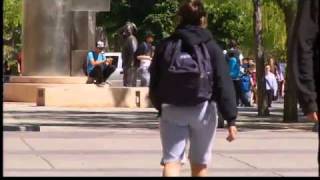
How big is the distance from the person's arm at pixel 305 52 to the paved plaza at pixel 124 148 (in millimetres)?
4417

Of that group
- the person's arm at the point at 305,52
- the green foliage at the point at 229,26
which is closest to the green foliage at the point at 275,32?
the green foliage at the point at 229,26

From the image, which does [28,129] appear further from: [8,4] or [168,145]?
[8,4]

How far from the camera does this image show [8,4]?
186ft

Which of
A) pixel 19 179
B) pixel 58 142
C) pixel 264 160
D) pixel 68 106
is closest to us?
pixel 19 179

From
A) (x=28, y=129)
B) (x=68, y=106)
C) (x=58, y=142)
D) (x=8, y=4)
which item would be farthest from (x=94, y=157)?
(x=8, y=4)

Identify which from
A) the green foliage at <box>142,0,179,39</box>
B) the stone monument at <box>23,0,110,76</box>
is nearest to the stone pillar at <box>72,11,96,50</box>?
the stone monument at <box>23,0,110,76</box>

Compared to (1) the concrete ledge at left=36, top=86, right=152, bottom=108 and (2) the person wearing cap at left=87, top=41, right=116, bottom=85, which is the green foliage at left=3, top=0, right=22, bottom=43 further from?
(1) the concrete ledge at left=36, top=86, right=152, bottom=108

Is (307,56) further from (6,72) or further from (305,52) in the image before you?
(6,72)

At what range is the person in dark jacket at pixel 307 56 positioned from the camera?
5.59 metres

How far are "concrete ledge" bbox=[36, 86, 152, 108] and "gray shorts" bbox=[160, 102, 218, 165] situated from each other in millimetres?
16562

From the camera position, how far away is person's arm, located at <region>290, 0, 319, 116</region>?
559 centimetres

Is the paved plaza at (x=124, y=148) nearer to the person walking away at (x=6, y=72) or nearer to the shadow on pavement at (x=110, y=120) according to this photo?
the shadow on pavement at (x=110, y=120)

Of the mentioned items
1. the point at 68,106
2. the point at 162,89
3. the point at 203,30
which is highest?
the point at 203,30

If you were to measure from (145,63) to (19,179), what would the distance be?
1505 cm
